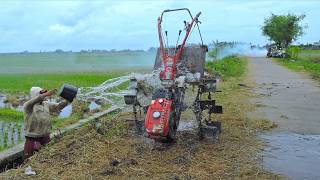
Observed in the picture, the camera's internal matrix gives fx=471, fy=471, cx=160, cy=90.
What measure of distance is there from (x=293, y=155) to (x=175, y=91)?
2.23 meters

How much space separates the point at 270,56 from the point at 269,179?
5655cm

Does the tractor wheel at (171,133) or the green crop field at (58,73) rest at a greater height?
the tractor wheel at (171,133)

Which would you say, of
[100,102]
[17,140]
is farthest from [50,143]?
[100,102]

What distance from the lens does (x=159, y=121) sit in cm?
720

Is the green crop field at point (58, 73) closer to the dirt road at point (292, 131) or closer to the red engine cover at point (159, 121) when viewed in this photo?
the dirt road at point (292, 131)

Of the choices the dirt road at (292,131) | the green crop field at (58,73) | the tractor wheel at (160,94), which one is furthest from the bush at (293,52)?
the tractor wheel at (160,94)

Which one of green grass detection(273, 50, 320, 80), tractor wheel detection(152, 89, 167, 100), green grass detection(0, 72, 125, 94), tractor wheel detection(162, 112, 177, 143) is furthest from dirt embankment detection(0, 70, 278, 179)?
green grass detection(273, 50, 320, 80)

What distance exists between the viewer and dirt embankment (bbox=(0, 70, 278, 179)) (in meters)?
6.59

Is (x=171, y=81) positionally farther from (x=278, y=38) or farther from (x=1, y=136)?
(x=278, y=38)

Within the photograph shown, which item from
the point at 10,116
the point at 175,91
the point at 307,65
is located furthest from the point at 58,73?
the point at 175,91

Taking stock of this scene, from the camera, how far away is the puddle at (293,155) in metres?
6.85

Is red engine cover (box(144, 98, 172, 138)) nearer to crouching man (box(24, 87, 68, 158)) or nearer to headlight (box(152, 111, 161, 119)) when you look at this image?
headlight (box(152, 111, 161, 119))

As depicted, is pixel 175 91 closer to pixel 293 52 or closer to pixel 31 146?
pixel 31 146

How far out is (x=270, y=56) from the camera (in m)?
61.2
